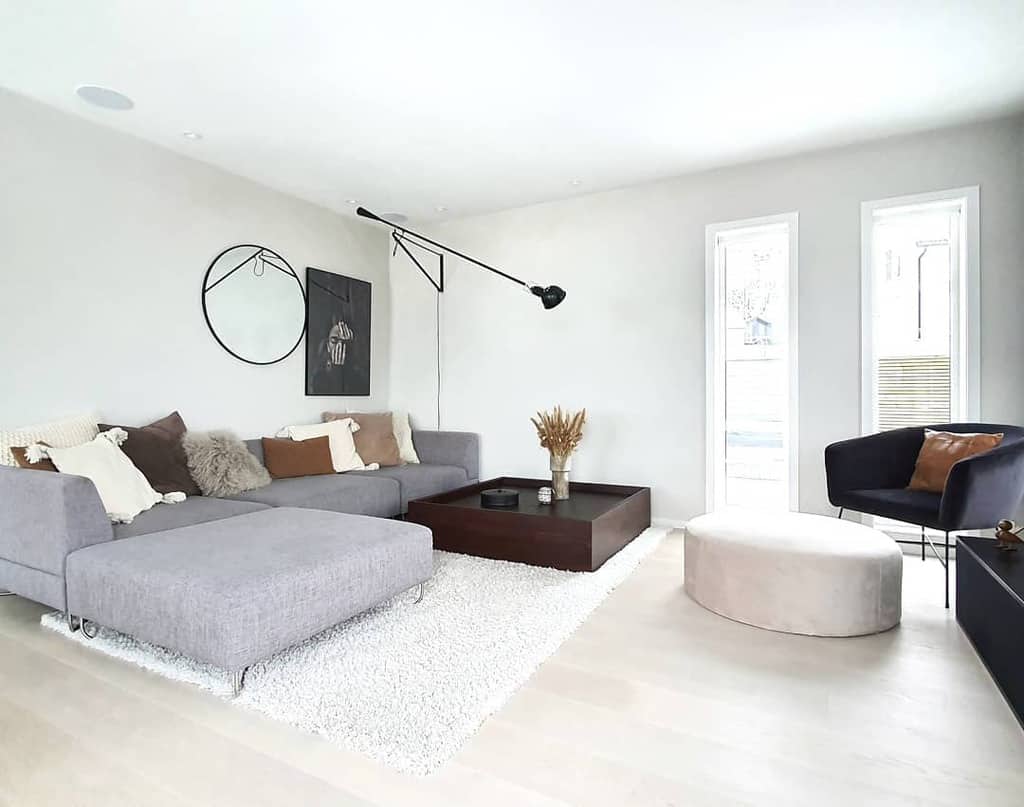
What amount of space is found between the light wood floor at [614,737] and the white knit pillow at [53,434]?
2.84ft

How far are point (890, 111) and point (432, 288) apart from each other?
3.28m

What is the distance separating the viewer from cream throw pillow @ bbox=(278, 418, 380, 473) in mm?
3949

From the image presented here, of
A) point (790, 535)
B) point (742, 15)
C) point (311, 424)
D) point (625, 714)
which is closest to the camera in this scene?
point (625, 714)

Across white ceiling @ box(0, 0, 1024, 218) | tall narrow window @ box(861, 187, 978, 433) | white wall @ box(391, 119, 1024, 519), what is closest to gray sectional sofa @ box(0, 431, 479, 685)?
white ceiling @ box(0, 0, 1024, 218)

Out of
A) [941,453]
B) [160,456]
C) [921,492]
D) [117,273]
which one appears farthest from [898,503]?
[117,273]

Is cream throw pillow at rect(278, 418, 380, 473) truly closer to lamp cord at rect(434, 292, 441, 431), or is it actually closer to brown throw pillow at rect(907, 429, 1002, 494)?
lamp cord at rect(434, 292, 441, 431)

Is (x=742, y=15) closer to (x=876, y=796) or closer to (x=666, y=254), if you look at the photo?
(x=666, y=254)

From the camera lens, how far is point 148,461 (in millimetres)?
2912

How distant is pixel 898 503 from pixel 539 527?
5.48ft

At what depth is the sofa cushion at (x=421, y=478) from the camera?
3.82 m

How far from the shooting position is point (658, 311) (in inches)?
156

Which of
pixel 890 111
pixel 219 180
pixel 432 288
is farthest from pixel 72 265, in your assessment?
pixel 890 111

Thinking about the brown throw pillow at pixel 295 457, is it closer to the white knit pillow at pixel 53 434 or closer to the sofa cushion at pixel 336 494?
the sofa cushion at pixel 336 494

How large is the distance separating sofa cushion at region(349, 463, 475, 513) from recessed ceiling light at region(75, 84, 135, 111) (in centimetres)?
233
